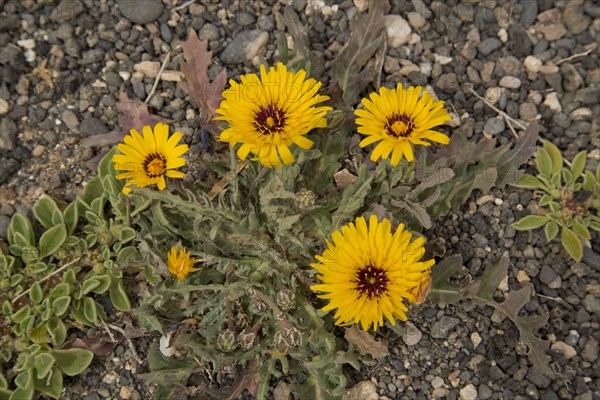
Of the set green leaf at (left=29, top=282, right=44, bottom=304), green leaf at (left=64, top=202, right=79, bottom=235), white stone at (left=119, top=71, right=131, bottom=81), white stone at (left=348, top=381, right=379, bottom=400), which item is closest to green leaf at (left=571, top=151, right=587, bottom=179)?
white stone at (left=348, top=381, right=379, bottom=400)

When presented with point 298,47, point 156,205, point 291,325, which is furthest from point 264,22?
point 291,325

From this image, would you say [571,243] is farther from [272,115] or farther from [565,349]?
[272,115]

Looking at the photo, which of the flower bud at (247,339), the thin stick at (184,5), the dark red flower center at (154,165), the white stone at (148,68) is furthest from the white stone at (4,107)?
the flower bud at (247,339)

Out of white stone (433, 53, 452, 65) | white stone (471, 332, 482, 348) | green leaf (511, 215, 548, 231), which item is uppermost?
white stone (433, 53, 452, 65)

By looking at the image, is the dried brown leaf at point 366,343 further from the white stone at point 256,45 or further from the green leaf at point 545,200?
the white stone at point 256,45

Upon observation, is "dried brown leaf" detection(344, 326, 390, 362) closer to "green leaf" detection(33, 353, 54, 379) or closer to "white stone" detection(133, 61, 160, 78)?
"green leaf" detection(33, 353, 54, 379)

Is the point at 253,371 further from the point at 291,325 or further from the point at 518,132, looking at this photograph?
the point at 518,132
